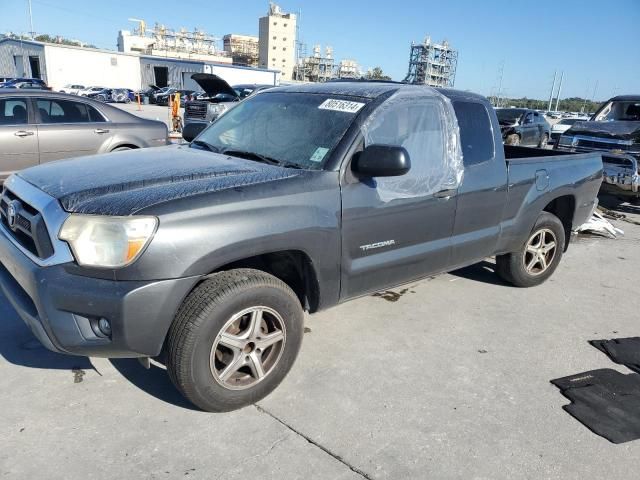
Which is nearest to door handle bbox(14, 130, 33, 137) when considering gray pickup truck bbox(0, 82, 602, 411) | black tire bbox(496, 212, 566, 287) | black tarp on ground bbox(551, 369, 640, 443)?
gray pickup truck bbox(0, 82, 602, 411)

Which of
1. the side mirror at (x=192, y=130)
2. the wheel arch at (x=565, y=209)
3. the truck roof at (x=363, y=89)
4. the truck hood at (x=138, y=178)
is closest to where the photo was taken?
the truck hood at (x=138, y=178)

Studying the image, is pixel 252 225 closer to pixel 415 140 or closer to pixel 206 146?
pixel 206 146

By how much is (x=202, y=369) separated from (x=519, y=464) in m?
1.67

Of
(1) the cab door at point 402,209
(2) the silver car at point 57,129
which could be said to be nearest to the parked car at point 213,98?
(2) the silver car at point 57,129

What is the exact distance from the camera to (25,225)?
8.69 feet

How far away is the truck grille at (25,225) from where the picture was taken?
2.46 metres

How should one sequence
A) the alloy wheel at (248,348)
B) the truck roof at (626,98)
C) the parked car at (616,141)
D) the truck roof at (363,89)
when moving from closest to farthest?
the alloy wheel at (248,348) → the truck roof at (363,89) → the parked car at (616,141) → the truck roof at (626,98)

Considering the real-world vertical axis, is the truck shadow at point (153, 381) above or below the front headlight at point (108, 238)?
below

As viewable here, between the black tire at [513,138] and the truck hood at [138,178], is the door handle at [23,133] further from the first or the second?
the black tire at [513,138]

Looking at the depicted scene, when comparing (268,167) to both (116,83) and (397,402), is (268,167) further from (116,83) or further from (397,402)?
(116,83)

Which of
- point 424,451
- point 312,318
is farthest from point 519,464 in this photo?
point 312,318

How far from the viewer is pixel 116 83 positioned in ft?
195

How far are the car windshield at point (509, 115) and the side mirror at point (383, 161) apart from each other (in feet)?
47.6

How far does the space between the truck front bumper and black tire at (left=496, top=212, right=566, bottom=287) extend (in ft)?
10.7
